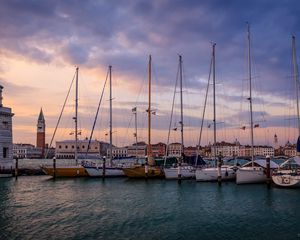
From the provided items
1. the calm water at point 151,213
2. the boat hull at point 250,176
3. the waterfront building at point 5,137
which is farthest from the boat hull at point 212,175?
the waterfront building at point 5,137

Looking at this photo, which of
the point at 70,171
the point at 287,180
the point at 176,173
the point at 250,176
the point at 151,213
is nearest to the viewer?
the point at 151,213

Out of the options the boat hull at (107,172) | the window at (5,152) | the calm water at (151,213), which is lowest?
the calm water at (151,213)

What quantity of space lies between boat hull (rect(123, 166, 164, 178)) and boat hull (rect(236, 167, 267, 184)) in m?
12.9

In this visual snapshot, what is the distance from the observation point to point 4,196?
119 feet

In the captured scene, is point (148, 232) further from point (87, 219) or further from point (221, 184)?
point (221, 184)

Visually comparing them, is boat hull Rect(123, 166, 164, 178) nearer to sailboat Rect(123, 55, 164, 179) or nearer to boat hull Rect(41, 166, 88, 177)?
sailboat Rect(123, 55, 164, 179)

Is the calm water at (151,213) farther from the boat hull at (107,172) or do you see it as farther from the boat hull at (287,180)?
the boat hull at (107,172)

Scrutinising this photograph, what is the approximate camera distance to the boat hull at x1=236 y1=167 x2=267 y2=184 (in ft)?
144

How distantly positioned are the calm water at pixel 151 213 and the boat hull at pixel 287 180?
3.49 feet

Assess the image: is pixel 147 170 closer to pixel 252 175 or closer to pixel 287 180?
pixel 252 175

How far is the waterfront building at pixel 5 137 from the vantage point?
56334mm

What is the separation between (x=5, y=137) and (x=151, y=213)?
37.7 m

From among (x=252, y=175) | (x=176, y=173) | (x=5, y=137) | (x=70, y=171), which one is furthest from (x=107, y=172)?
(x=252, y=175)

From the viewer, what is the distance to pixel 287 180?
39.8 meters
